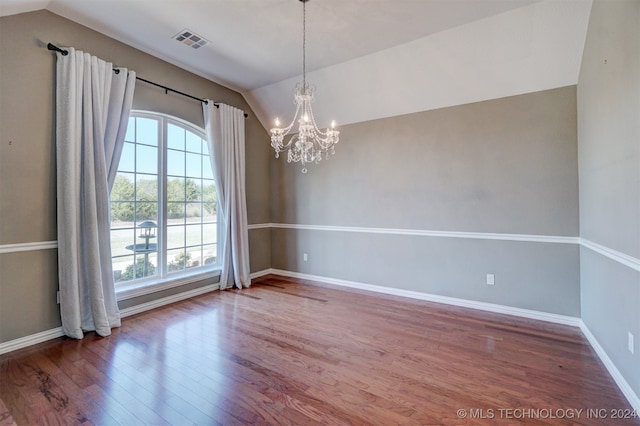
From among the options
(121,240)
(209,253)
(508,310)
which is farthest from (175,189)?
(508,310)

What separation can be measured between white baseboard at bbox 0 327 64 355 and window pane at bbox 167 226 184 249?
1385mm

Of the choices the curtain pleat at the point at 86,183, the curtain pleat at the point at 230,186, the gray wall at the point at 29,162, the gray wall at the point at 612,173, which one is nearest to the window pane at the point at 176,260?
the curtain pleat at the point at 230,186

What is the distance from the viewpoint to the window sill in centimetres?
331

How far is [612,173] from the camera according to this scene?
2.11m

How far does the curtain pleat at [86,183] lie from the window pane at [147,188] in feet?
1.49

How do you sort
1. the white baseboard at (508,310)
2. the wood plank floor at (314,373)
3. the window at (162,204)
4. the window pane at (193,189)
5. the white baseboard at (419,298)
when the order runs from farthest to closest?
the window pane at (193,189)
the window at (162,204)
the white baseboard at (419,298)
the white baseboard at (508,310)
the wood plank floor at (314,373)

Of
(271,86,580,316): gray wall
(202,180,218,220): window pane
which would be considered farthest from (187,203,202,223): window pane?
(271,86,580,316): gray wall

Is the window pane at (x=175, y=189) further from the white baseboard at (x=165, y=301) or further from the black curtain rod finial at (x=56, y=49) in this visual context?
the black curtain rod finial at (x=56, y=49)

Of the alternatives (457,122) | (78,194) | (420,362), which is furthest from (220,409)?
(457,122)

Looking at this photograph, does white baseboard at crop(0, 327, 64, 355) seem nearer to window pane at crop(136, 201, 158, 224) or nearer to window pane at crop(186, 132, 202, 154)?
window pane at crop(136, 201, 158, 224)

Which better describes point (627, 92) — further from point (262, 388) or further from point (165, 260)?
point (165, 260)

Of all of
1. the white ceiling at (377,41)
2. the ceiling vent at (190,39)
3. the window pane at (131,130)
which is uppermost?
the ceiling vent at (190,39)

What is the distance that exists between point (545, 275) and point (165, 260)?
4.57m

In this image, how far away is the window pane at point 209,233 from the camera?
14.1 ft
